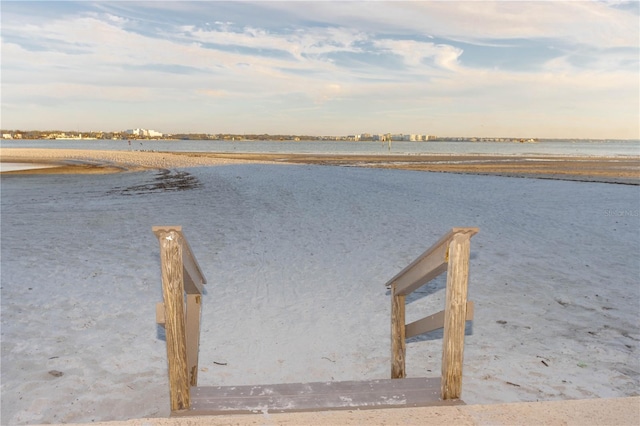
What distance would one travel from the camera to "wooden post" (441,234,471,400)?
3439 mm

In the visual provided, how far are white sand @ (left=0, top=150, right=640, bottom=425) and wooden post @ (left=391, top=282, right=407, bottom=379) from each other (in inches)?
13.5

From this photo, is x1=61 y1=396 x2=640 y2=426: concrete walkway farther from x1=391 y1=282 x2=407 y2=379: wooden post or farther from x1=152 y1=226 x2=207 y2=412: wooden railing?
x1=391 y1=282 x2=407 y2=379: wooden post

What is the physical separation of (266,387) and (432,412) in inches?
56.2

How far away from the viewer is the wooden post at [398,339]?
5.17 meters

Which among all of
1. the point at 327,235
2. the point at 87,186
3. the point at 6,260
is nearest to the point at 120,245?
the point at 6,260

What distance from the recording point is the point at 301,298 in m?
7.59

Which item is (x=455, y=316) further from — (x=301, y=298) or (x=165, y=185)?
(x=165, y=185)

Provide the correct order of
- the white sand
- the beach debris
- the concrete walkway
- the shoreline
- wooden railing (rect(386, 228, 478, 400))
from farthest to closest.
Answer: the shoreline < the beach debris < the white sand < wooden railing (rect(386, 228, 478, 400)) < the concrete walkway

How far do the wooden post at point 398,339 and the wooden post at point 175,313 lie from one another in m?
2.48

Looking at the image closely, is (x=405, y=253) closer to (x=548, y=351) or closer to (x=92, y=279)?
(x=548, y=351)

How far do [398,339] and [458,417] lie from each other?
183 cm

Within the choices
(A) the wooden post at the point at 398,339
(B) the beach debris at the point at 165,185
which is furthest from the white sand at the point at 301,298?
(B) the beach debris at the point at 165,185

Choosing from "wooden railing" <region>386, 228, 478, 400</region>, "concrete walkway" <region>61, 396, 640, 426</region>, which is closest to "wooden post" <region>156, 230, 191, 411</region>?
"concrete walkway" <region>61, 396, 640, 426</region>

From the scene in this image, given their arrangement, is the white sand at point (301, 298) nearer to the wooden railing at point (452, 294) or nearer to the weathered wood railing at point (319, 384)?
the weathered wood railing at point (319, 384)
